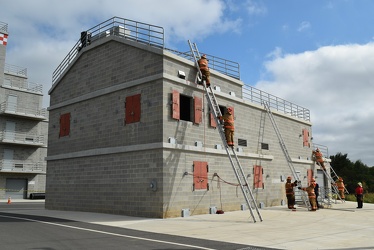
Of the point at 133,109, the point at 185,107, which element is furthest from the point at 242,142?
the point at 133,109

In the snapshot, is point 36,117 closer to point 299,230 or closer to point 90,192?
point 90,192

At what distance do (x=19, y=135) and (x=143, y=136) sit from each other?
1159 inches

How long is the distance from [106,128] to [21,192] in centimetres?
2709

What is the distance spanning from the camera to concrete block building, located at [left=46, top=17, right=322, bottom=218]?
51.1 feet

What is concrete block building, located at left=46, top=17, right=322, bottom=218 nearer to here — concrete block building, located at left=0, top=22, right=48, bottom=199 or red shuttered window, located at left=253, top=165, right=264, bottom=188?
red shuttered window, located at left=253, top=165, right=264, bottom=188

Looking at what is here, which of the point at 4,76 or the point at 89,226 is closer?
the point at 89,226

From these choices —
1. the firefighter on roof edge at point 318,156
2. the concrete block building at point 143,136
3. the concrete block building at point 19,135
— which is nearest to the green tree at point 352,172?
the firefighter on roof edge at point 318,156

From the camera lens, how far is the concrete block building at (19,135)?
38.3 m

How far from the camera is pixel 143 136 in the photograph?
16.0 metres

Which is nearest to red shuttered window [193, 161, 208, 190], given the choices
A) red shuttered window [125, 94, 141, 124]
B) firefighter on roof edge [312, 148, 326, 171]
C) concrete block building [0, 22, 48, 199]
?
red shuttered window [125, 94, 141, 124]

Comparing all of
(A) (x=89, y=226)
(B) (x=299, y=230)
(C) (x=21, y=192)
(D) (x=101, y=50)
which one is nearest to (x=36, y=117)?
(C) (x=21, y=192)

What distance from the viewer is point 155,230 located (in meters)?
11.4

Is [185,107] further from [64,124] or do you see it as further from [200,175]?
[64,124]

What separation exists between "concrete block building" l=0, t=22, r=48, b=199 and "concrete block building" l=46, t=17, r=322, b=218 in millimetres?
20525
